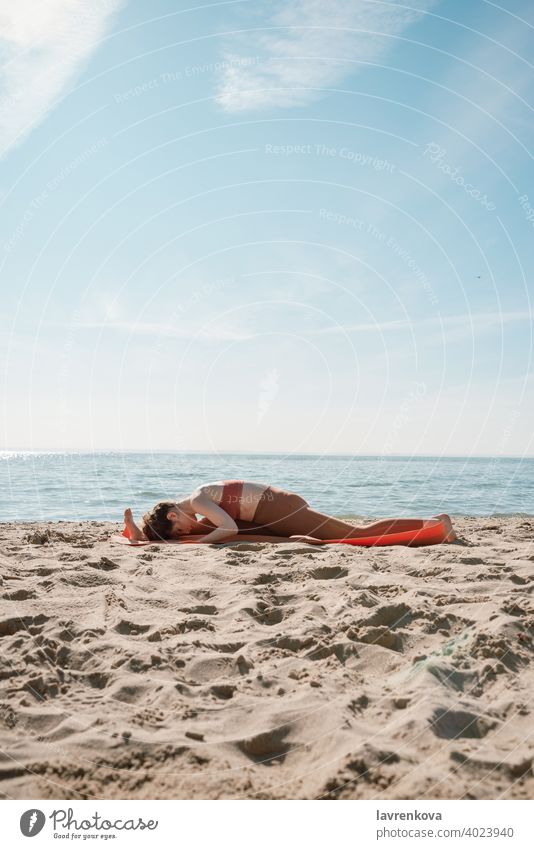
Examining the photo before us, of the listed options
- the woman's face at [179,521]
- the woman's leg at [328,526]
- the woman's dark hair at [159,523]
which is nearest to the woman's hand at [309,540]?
the woman's leg at [328,526]

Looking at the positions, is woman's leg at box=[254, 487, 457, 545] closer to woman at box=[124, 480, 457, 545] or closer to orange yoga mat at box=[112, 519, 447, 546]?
woman at box=[124, 480, 457, 545]

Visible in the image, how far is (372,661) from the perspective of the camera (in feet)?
11.4

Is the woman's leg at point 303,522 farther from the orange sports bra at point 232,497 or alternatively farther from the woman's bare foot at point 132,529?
the woman's bare foot at point 132,529

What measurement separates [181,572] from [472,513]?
322 inches

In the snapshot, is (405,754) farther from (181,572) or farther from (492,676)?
(181,572)

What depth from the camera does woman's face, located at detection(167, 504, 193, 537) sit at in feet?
24.7

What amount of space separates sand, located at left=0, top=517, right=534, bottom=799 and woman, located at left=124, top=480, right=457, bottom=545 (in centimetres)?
174

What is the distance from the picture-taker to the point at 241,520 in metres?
7.74

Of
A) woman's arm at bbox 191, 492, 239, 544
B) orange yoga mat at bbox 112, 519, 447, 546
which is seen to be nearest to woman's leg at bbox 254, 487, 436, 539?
orange yoga mat at bbox 112, 519, 447, 546

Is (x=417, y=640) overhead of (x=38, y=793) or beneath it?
overhead

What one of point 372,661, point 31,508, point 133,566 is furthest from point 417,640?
point 31,508

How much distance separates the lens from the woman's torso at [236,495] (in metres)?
7.48

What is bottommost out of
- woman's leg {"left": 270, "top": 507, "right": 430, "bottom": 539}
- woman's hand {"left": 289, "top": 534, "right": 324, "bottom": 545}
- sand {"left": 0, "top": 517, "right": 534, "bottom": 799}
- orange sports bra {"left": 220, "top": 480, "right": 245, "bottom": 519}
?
sand {"left": 0, "top": 517, "right": 534, "bottom": 799}

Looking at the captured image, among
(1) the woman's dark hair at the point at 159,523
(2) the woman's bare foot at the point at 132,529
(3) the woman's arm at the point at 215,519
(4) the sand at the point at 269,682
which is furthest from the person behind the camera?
(1) the woman's dark hair at the point at 159,523
